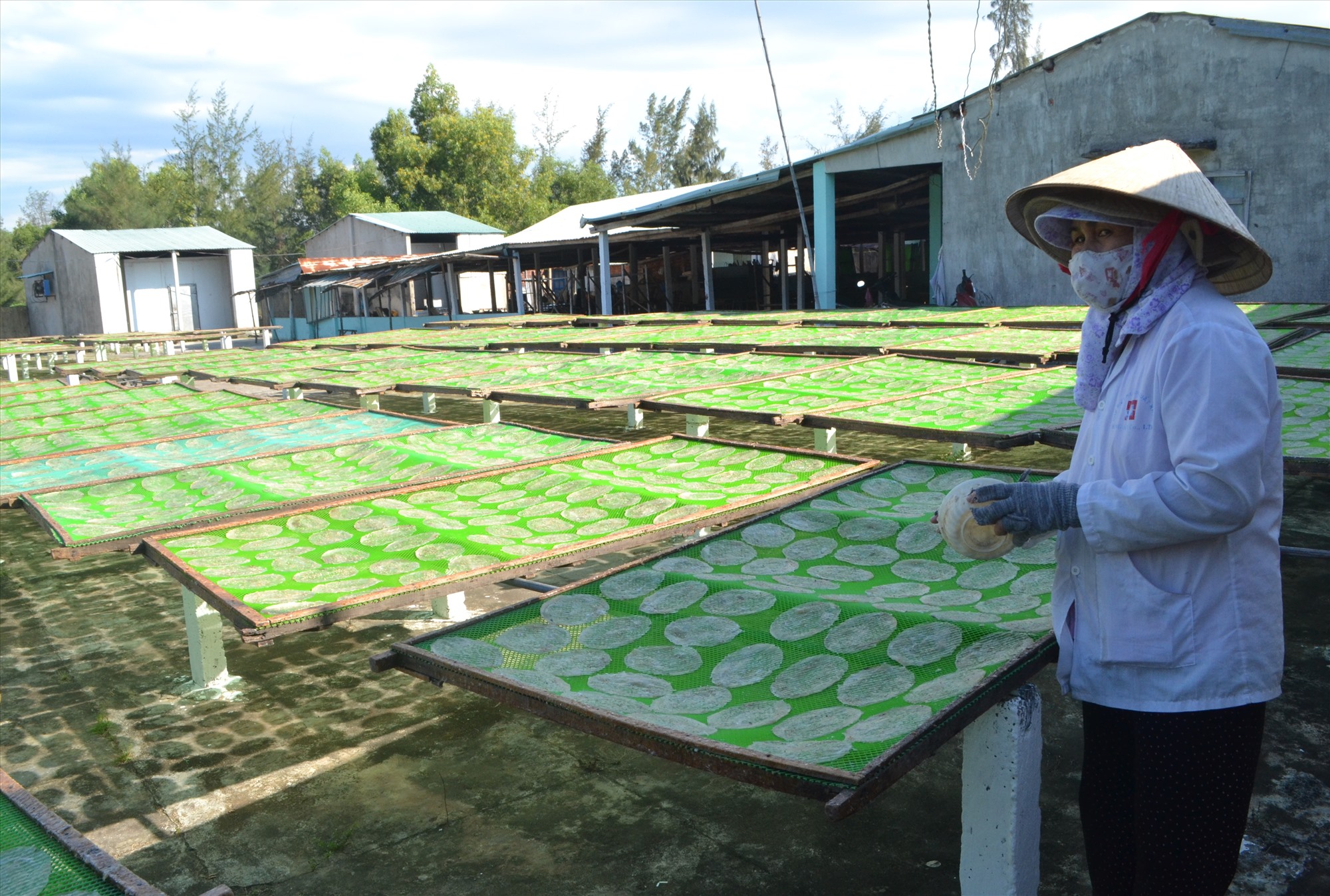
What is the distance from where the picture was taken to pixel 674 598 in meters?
2.93

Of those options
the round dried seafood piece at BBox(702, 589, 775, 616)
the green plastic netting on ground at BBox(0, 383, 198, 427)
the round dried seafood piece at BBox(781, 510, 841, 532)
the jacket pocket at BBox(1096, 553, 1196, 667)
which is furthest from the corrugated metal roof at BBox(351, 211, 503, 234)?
the jacket pocket at BBox(1096, 553, 1196, 667)

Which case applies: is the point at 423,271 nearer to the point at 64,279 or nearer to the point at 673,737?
the point at 64,279

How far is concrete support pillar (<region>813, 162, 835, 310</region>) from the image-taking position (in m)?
17.1

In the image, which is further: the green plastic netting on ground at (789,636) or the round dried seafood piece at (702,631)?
the round dried seafood piece at (702,631)

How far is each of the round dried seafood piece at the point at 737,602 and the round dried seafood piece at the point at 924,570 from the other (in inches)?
19.1

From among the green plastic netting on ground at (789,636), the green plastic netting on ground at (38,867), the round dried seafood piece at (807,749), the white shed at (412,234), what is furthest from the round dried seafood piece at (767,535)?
the white shed at (412,234)

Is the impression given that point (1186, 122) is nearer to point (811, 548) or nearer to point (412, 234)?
point (811, 548)

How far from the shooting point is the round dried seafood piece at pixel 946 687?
6.81ft

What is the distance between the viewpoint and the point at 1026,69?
14695 millimetres

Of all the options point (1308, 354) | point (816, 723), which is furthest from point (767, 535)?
point (1308, 354)

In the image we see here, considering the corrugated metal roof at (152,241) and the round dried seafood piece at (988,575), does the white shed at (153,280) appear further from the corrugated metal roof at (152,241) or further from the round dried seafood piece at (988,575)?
the round dried seafood piece at (988,575)

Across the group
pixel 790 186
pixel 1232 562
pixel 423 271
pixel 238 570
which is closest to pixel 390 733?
pixel 238 570

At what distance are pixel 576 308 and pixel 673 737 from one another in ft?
88.8

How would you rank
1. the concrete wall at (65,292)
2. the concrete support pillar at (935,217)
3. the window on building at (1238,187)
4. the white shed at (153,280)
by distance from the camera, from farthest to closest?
the concrete wall at (65,292)
the white shed at (153,280)
the concrete support pillar at (935,217)
the window on building at (1238,187)
